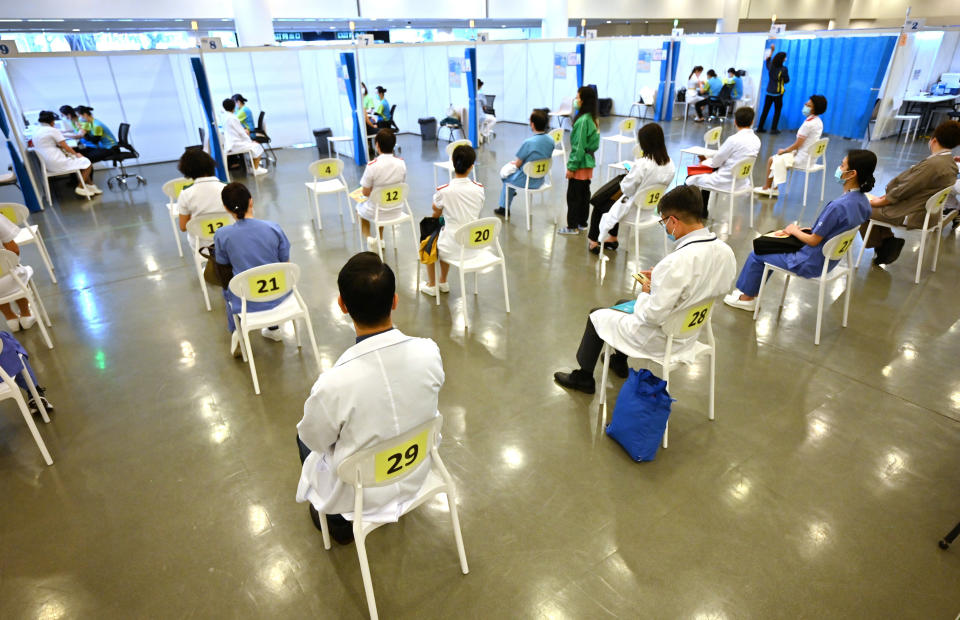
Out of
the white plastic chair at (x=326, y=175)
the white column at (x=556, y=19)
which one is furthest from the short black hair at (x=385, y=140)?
the white column at (x=556, y=19)

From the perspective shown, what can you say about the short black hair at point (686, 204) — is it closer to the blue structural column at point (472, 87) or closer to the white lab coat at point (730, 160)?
the white lab coat at point (730, 160)

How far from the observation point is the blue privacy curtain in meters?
10.0

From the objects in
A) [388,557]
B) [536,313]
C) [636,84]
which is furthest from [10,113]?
[636,84]

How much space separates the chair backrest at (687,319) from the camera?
264 centimetres

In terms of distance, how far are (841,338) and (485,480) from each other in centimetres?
302

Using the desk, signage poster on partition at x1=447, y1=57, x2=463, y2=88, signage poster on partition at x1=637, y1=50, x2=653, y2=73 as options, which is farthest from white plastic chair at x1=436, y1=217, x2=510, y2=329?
signage poster on partition at x1=637, y1=50, x2=653, y2=73

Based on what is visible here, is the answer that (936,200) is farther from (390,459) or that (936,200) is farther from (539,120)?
(390,459)

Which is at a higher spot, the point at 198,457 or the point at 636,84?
the point at 636,84

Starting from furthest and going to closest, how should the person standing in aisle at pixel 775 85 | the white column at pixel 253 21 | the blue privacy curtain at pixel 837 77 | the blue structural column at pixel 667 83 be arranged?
the blue structural column at pixel 667 83 < the person standing in aisle at pixel 775 85 < the white column at pixel 253 21 < the blue privacy curtain at pixel 837 77

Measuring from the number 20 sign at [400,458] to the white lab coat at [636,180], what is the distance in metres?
3.60

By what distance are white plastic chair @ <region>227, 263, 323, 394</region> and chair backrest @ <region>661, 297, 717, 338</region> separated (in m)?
2.17

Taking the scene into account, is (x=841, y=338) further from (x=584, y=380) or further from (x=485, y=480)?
(x=485, y=480)

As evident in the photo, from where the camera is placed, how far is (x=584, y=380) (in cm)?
337

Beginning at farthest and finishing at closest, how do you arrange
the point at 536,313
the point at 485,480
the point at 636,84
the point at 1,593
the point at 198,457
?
1. the point at 636,84
2. the point at 536,313
3. the point at 198,457
4. the point at 485,480
5. the point at 1,593
